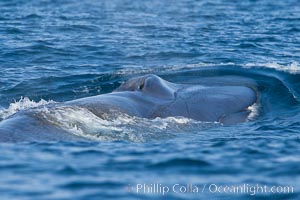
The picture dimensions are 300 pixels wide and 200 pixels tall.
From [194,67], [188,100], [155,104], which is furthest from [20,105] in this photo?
[194,67]

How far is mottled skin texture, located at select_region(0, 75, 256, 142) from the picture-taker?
13.5 m

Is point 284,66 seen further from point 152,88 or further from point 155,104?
point 155,104

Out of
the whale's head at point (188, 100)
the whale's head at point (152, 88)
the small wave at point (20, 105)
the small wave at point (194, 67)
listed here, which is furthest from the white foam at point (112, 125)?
the small wave at point (194, 67)

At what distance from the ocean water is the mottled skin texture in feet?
1.35

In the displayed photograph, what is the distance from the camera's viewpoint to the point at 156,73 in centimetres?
2203

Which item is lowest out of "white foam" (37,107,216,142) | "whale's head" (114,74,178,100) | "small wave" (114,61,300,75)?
"white foam" (37,107,216,142)

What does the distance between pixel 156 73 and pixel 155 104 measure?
18.5ft

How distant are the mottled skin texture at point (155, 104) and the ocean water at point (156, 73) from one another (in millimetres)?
411

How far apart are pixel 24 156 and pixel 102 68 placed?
12658 millimetres

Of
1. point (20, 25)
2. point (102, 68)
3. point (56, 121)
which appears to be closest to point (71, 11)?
point (20, 25)

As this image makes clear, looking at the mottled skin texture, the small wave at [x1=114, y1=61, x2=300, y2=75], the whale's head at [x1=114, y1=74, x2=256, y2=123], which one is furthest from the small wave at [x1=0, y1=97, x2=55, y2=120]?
the small wave at [x1=114, y1=61, x2=300, y2=75]

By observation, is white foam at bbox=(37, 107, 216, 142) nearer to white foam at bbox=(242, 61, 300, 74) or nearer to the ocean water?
the ocean water

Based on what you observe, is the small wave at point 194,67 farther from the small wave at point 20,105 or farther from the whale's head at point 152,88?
the small wave at point 20,105

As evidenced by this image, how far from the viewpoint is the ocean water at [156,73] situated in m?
10.6
